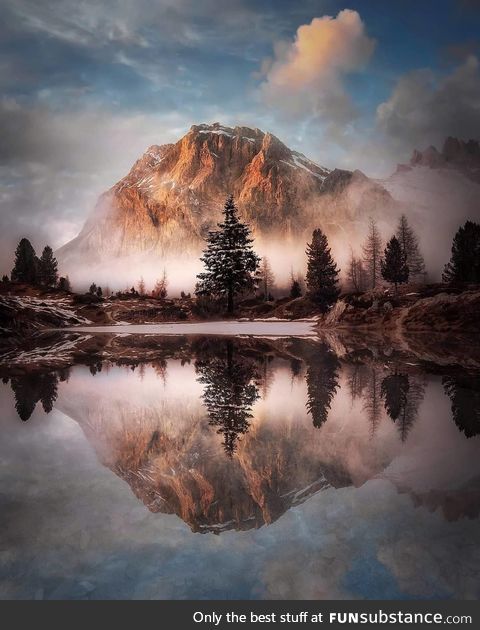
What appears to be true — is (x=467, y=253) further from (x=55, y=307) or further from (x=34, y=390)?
(x=34, y=390)

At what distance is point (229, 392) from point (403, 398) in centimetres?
245

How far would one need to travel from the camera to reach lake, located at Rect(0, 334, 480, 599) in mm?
1934

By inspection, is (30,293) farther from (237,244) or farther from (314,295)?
(314,295)

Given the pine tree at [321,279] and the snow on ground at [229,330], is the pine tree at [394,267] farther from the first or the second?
the snow on ground at [229,330]

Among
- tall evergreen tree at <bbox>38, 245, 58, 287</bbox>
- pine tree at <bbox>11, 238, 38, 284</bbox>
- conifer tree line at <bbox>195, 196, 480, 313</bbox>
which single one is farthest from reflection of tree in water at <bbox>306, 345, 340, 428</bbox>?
tall evergreen tree at <bbox>38, 245, 58, 287</bbox>

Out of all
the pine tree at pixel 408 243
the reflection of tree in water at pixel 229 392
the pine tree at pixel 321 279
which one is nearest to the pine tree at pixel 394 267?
the pine tree at pixel 321 279

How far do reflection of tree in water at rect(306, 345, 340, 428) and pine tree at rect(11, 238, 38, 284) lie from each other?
66.0 m

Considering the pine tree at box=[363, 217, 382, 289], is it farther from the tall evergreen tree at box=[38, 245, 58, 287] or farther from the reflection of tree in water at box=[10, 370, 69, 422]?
the tall evergreen tree at box=[38, 245, 58, 287]

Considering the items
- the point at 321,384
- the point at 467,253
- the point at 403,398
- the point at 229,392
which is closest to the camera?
the point at 403,398

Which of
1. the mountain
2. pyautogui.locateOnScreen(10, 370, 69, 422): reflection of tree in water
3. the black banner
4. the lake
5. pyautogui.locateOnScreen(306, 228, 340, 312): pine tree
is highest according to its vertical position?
the mountain

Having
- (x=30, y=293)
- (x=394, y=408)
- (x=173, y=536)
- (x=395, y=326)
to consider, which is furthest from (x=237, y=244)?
(x=173, y=536)

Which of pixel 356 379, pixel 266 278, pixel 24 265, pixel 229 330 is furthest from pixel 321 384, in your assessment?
pixel 266 278

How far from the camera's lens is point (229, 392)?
20.5 ft

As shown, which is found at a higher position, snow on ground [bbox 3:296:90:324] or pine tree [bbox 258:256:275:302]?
pine tree [bbox 258:256:275:302]
